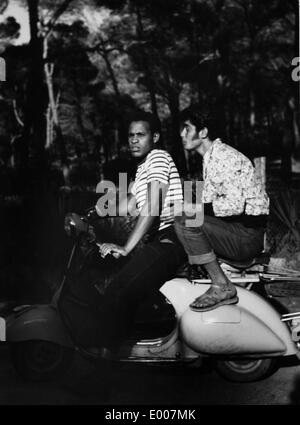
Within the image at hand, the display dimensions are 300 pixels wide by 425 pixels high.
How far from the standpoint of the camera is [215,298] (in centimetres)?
373

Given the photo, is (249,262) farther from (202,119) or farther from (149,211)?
(202,119)

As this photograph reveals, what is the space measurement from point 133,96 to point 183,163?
834 inches

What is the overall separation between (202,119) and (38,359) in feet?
6.39

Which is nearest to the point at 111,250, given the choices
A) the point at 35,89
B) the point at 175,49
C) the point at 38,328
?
the point at 38,328

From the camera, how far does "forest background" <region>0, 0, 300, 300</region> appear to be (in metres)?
7.84

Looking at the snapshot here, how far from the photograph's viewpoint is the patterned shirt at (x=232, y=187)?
12.6 ft

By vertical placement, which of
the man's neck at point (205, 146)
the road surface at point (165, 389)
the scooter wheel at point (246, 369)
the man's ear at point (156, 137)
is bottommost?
the road surface at point (165, 389)

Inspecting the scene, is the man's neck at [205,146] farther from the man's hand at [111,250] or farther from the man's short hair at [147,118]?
the man's hand at [111,250]

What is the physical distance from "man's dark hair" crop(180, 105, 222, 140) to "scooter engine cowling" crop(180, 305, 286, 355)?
3.86ft

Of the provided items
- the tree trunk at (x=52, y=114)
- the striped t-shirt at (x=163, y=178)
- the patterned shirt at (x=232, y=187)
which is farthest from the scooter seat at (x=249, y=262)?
the tree trunk at (x=52, y=114)

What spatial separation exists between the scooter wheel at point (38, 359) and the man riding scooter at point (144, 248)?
0.23 m

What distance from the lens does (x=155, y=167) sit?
3936mm

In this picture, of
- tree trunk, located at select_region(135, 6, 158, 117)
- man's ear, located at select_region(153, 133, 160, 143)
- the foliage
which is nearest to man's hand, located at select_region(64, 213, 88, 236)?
man's ear, located at select_region(153, 133, 160, 143)

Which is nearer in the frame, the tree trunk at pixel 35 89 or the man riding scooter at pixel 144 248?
the man riding scooter at pixel 144 248
